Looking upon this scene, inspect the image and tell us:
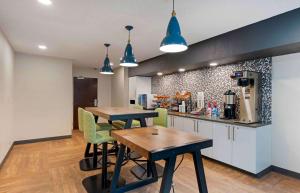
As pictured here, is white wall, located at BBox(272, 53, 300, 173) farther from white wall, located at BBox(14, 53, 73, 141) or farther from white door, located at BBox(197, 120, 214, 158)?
white wall, located at BBox(14, 53, 73, 141)

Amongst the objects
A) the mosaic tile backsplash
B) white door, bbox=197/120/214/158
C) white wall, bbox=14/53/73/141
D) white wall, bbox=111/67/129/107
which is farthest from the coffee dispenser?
white wall, bbox=14/53/73/141

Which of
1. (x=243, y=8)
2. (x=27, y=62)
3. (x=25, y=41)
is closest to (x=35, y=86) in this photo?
(x=27, y=62)

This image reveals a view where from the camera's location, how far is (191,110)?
445 centimetres

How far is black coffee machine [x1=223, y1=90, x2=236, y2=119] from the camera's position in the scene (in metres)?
3.36

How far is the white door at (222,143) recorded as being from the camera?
10.2 feet

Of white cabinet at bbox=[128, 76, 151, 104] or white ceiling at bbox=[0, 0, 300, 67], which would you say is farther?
white cabinet at bbox=[128, 76, 151, 104]

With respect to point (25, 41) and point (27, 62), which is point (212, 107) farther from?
point (27, 62)

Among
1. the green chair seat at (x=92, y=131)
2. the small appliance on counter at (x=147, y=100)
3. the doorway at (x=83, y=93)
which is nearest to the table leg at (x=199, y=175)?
the green chair seat at (x=92, y=131)

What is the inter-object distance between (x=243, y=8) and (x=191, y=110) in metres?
2.70

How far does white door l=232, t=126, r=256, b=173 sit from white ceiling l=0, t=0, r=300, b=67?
1686mm

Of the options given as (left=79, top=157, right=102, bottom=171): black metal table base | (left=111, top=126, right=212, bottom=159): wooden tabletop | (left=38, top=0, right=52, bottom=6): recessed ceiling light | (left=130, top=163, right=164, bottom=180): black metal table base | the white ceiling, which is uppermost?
(left=38, top=0, right=52, bottom=6): recessed ceiling light

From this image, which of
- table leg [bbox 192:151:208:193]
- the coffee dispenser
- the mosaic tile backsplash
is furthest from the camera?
the mosaic tile backsplash

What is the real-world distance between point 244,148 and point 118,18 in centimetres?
283

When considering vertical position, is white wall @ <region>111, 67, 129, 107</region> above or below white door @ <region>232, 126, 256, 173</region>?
above
